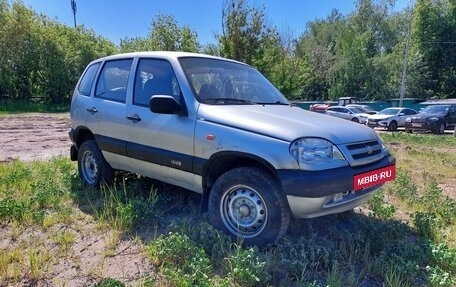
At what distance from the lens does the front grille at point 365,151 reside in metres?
3.15

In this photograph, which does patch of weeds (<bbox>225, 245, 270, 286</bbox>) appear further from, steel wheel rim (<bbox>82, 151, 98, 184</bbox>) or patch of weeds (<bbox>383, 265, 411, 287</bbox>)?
steel wheel rim (<bbox>82, 151, 98, 184</bbox>)

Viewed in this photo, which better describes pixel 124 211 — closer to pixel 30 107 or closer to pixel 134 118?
pixel 134 118

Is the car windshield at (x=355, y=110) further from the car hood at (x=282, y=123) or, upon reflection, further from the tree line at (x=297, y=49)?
the car hood at (x=282, y=123)

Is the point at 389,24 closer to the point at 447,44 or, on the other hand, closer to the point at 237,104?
the point at 447,44

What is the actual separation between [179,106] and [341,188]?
1713 mm

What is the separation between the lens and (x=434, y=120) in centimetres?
1880

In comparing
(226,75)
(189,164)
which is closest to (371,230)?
(189,164)

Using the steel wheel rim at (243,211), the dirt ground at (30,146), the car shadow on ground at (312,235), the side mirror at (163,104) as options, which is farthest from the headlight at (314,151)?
the dirt ground at (30,146)

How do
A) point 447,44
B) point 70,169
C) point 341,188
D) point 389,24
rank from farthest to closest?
point 389,24 → point 447,44 → point 70,169 → point 341,188

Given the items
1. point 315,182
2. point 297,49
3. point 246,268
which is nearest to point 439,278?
point 315,182

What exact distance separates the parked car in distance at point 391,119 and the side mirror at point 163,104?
20.7 meters

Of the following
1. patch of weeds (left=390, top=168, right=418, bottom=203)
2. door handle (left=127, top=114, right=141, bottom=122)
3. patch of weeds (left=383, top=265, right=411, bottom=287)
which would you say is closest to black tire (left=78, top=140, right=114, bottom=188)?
door handle (left=127, top=114, right=141, bottom=122)

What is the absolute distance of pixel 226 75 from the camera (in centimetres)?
414

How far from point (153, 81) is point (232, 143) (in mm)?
Result: 1408
